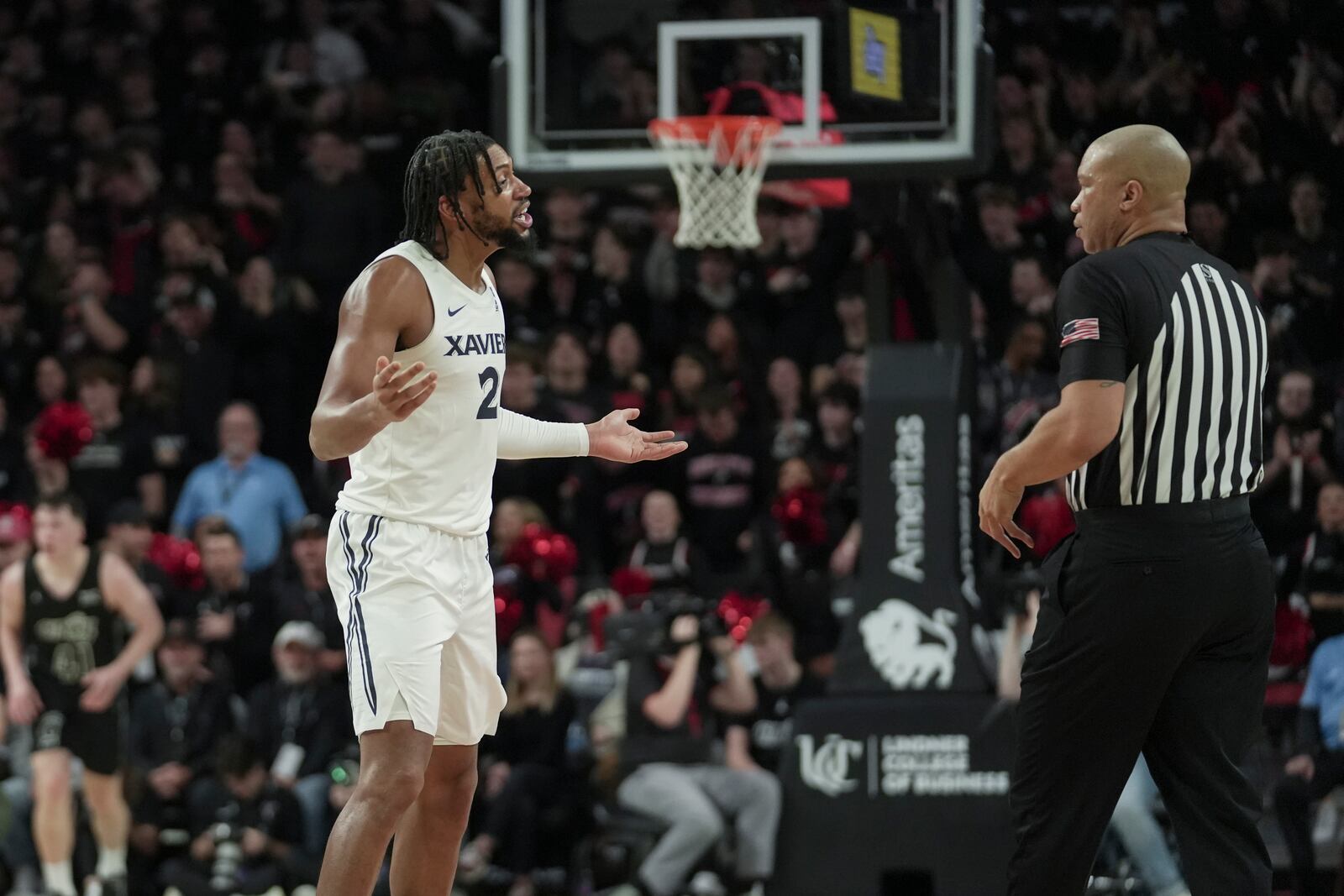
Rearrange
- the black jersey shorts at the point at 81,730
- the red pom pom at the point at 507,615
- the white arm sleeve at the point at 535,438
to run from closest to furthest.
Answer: the white arm sleeve at the point at 535,438 → the black jersey shorts at the point at 81,730 → the red pom pom at the point at 507,615

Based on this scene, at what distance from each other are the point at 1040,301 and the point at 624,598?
333cm

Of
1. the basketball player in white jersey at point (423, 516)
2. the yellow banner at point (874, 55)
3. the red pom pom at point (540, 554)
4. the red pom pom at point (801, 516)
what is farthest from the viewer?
the red pom pom at point (801, 516)

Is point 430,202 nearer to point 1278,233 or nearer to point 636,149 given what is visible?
point 636,149

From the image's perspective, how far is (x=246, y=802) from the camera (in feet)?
34.5

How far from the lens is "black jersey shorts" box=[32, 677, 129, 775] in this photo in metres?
10.5

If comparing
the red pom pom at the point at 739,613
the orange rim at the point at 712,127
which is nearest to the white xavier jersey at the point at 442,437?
the orange rim at the point at 712,127

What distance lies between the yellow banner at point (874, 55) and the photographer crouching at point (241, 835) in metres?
4.71

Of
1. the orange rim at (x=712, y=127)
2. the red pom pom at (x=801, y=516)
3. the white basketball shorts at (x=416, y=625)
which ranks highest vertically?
the orange rim at (x=712, y=127)

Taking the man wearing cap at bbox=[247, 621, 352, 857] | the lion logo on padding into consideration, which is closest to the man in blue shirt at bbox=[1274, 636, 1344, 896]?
the lion logo on padding

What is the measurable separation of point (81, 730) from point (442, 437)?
20.0ft

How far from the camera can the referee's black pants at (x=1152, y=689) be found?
4668mm

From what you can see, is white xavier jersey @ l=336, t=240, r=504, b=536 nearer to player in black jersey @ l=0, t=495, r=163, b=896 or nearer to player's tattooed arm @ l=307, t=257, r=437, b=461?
player's tattooed arm @ l=307, t=257, r=437, b=461

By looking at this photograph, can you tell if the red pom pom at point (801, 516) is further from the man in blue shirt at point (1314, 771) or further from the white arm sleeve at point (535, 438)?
the white arm sleeve at point (535, 438)

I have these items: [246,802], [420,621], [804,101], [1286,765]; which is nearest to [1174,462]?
[420,621]
